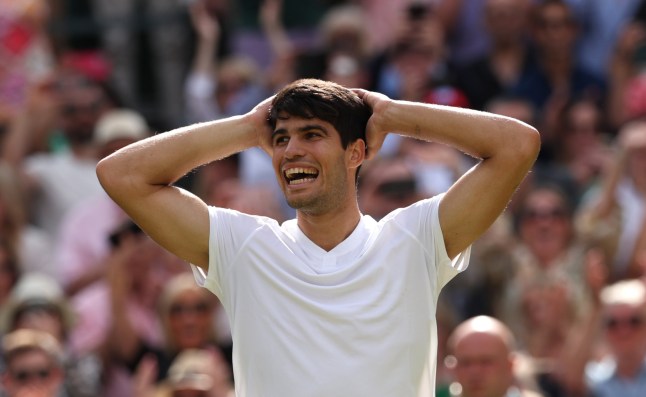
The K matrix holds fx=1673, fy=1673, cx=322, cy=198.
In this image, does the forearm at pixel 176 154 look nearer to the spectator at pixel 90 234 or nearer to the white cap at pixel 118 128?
the spectator at pixel 90 234

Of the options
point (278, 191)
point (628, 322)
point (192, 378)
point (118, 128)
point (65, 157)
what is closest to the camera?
point (192, 378)

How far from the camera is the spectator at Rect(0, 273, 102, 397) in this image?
873 cm

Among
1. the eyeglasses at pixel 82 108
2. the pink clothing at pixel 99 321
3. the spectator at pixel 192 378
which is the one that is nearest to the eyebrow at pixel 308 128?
the spectator at pixel 192 378

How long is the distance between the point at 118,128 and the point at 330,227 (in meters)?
4.63

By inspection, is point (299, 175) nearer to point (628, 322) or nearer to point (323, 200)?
point (323, 200)

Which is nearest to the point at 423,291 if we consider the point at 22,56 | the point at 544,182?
the point at 544,182

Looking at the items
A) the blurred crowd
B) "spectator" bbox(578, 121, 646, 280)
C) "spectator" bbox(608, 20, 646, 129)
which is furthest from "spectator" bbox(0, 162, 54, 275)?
→ "spectator" bbox(608, 20, 646, 129)

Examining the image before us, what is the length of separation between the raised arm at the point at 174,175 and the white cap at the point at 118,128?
4.40 metres

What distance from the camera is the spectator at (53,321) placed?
8.73m

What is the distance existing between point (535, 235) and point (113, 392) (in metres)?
2.56

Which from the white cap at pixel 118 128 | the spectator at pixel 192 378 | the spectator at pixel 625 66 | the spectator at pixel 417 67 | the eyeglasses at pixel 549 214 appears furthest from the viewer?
the spectator at pixel 625 66

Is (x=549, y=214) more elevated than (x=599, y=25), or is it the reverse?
(x=599, y=25)

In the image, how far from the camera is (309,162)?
17.8 feet

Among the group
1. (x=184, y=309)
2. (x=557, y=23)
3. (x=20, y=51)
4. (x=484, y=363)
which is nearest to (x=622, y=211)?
(x=557, y=23)
